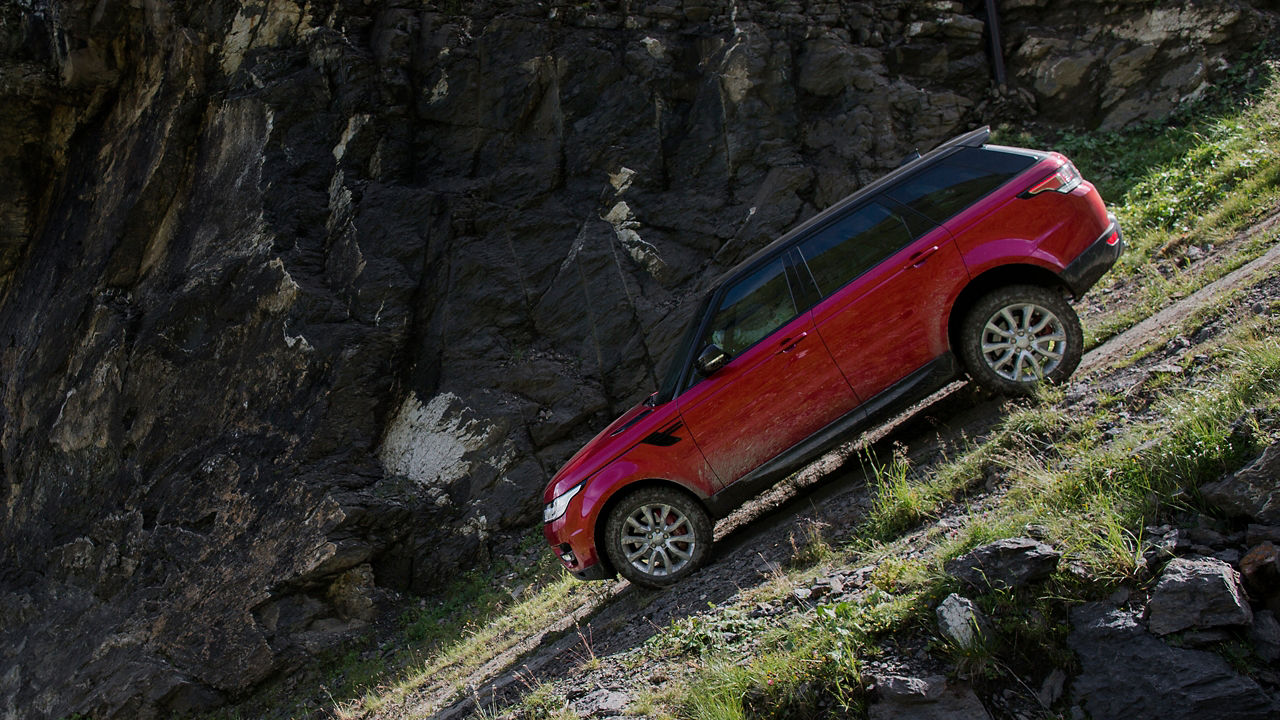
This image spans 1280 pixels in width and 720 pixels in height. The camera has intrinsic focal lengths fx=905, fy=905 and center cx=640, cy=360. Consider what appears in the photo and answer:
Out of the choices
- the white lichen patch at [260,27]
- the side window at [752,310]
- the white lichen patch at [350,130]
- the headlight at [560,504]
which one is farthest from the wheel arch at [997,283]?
the white lichen patch at [260,27]

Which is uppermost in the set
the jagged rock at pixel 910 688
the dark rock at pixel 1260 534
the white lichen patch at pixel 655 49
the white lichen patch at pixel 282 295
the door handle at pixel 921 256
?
the white lichen patch at pixel 655 49

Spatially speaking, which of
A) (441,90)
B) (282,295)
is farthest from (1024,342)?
(441,90)

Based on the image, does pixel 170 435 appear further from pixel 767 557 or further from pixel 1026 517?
pixel 1026 517

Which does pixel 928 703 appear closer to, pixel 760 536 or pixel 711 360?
pixel 760 536

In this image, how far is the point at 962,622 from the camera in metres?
3.91

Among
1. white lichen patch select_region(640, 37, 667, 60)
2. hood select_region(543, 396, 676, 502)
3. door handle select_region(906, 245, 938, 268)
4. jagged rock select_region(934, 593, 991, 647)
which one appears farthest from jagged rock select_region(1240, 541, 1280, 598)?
white lichen patch select_region(640, 37, 667, 60)

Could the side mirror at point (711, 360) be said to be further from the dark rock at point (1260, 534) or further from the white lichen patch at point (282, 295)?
the white lichen patch at point (282, 295)

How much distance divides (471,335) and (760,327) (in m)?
6.05

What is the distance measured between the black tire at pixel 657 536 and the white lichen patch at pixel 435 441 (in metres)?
4.88

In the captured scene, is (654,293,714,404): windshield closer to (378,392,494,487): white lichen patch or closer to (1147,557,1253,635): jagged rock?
(1147,557,1253,635): jagged rock

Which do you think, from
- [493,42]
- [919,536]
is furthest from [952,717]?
[493,42]

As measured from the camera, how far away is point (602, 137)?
12938 millimetres

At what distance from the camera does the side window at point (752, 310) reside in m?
6.56

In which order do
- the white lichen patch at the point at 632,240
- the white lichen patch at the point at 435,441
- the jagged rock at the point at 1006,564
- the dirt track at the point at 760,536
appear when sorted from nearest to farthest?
the jagged rock at the point at 1006,564
the dirt track at the point at 760,536
the white lichen patch at the point at 435,441
the white lichen patch at the point at 632,240
